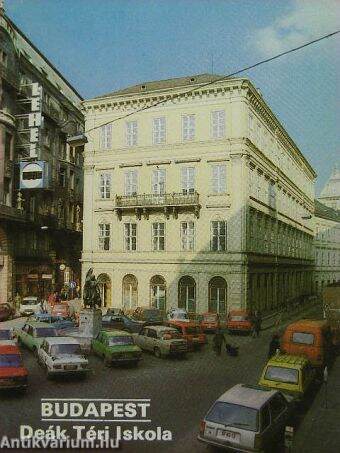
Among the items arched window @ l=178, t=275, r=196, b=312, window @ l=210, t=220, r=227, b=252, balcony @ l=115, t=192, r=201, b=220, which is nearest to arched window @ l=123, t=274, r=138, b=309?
arched window @ l=178, t=275, r=196, b=312

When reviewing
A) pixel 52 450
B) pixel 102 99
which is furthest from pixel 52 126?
pixel 52 450

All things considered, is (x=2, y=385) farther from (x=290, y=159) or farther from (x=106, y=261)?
(x=290, y=159)

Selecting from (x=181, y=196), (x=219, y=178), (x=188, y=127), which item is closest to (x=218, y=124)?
(x=188, y=127)

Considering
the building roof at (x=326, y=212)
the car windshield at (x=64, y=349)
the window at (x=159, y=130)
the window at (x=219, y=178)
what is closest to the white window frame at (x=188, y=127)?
the window at (x=159, y=130)

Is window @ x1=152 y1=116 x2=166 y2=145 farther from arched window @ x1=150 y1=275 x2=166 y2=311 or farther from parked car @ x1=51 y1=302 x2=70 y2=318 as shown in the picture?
parked car @ x1=51 y1=302 x2=70 y2=318

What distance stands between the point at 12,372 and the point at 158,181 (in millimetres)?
27185

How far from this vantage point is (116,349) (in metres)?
19.9

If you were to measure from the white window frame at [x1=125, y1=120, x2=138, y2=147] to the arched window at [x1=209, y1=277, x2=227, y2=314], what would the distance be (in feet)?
44.1

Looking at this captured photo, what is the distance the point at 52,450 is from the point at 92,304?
58.8 feet

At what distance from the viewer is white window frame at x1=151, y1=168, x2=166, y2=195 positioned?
40.5m

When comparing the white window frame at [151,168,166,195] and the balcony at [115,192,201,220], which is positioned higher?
the white window frame at [151,168,166,195]

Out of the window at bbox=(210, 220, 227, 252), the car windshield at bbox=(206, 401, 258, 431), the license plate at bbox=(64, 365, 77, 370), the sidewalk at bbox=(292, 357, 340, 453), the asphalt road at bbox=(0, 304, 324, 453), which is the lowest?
the sidewalk at bbox=(292, 357, 340, 453)

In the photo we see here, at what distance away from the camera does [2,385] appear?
14703mm

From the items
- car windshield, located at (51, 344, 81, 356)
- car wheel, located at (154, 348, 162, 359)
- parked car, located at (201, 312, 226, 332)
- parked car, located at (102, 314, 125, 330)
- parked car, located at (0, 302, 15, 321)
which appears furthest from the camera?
parked car, located at (0, 302, 15, 321)
